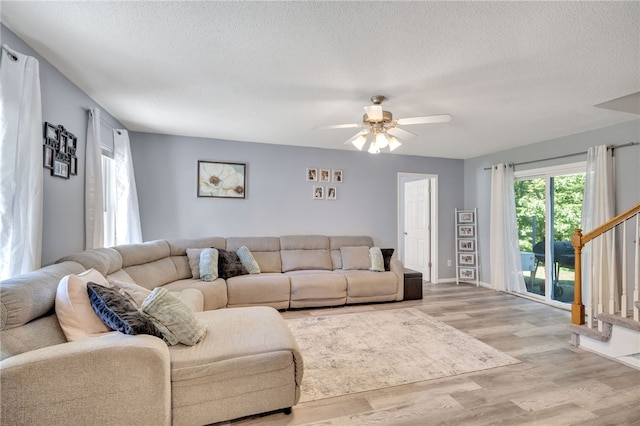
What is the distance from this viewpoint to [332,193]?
499cm

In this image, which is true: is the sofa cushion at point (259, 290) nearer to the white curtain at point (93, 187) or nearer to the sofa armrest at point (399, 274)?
the white curtain at point (93, 187)

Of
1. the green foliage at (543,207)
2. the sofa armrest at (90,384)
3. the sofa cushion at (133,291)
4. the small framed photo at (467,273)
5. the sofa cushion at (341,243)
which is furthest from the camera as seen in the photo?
the small framed photo at (467,273)

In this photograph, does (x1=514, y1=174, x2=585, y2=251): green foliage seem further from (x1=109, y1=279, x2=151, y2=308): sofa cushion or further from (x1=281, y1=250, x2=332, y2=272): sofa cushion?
(x1=109, y1=279, x2=151, y2=308): sofa cushion

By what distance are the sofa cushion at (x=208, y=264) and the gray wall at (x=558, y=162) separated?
4593 millimetres

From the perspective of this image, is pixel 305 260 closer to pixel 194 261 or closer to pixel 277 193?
pixel 277 193

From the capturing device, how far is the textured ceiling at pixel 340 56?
1597 millimetres

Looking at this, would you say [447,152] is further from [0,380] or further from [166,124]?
[0,380]

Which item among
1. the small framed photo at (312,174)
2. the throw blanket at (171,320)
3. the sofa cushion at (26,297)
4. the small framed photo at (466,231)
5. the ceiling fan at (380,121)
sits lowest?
the throw blanket at (171,320)

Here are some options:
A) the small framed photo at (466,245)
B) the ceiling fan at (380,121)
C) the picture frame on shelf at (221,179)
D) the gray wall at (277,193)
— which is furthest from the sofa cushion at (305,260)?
the small framed photo at (466,245)

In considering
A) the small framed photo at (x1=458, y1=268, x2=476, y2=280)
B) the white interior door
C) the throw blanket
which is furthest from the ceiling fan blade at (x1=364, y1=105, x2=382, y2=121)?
the small framed photo at (x1=458, y1=268, x2=476, y2=280)

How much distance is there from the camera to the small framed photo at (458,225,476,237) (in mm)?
5383

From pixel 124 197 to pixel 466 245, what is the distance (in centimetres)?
556

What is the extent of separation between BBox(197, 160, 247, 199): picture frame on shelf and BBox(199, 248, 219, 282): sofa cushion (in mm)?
1031

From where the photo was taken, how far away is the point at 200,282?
11.4 ft
